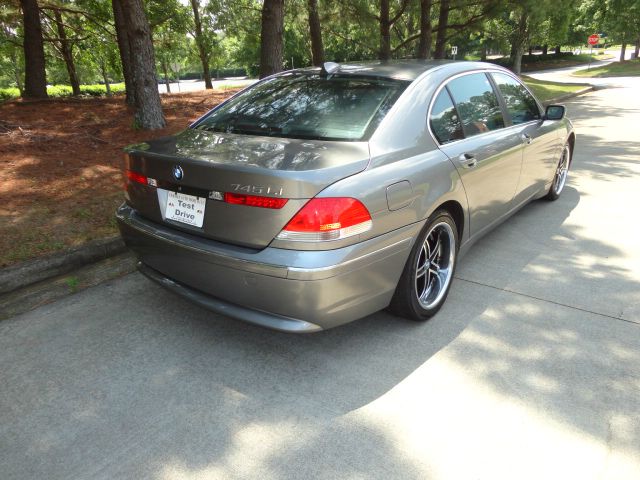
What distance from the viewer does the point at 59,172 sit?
5621 millimetres

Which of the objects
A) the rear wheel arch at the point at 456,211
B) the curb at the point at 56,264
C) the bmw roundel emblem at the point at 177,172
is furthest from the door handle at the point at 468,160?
the curb at the point at 56,264

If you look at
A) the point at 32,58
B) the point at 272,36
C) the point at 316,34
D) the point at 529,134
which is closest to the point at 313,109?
the point at 529,134

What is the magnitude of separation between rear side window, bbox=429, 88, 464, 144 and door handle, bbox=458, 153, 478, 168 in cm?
13

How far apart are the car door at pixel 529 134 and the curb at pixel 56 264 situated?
353cm

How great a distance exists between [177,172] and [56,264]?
178 centimetres

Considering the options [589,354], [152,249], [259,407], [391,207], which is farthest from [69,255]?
[589,354]

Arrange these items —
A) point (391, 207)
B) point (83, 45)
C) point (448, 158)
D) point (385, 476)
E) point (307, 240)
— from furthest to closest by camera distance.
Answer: point (83, 45) → point (448, 158) → point (391, 207) → point (307, 240) → point (385, 476)

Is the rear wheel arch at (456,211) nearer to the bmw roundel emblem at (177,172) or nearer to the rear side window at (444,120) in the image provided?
the rear side window at (444,120)

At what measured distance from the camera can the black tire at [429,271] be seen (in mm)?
2918

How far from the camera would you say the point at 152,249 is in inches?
113

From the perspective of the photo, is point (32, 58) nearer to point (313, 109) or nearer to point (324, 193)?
point (313, 109)

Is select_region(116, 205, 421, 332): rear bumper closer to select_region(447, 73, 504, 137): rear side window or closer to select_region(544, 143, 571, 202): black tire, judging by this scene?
select_region(447, 73, 504, 137): rear side window

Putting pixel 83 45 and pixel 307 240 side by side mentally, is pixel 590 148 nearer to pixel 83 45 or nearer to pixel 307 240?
pixel 307 240

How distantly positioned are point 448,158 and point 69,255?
117 inches
